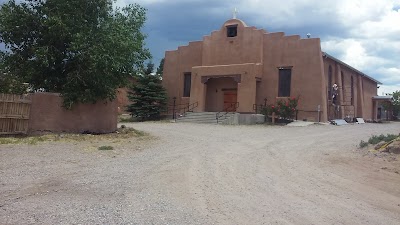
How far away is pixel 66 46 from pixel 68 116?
295cm

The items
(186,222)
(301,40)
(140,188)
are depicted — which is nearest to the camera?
(186,222)

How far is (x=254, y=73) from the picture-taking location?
30.1 meters

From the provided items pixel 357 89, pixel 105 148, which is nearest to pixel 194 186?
pixel 105 148

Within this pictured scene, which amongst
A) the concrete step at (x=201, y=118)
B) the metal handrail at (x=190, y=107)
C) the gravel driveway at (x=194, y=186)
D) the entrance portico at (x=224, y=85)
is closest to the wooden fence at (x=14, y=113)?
the gravel driveway at (x=194, y=186)

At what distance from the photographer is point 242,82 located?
100 ft

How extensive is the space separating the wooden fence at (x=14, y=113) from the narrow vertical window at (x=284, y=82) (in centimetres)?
2064

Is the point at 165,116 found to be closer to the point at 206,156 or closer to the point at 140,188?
the point at 206,156

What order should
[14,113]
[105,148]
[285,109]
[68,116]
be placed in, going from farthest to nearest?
[285,109], [68,116], [14,113], [105,148]

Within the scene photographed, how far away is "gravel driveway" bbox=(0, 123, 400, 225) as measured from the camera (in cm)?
577

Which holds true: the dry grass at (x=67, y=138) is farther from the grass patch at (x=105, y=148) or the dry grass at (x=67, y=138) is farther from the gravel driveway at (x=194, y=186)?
the grass patch at (x=105, y=148)

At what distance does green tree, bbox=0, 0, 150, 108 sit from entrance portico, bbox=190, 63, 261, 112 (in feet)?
49.4

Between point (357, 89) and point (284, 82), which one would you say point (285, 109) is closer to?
point (284, 82)

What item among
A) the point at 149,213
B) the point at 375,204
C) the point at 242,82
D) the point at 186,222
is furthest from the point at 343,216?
the point at 242,82

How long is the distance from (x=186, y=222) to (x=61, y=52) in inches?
495
